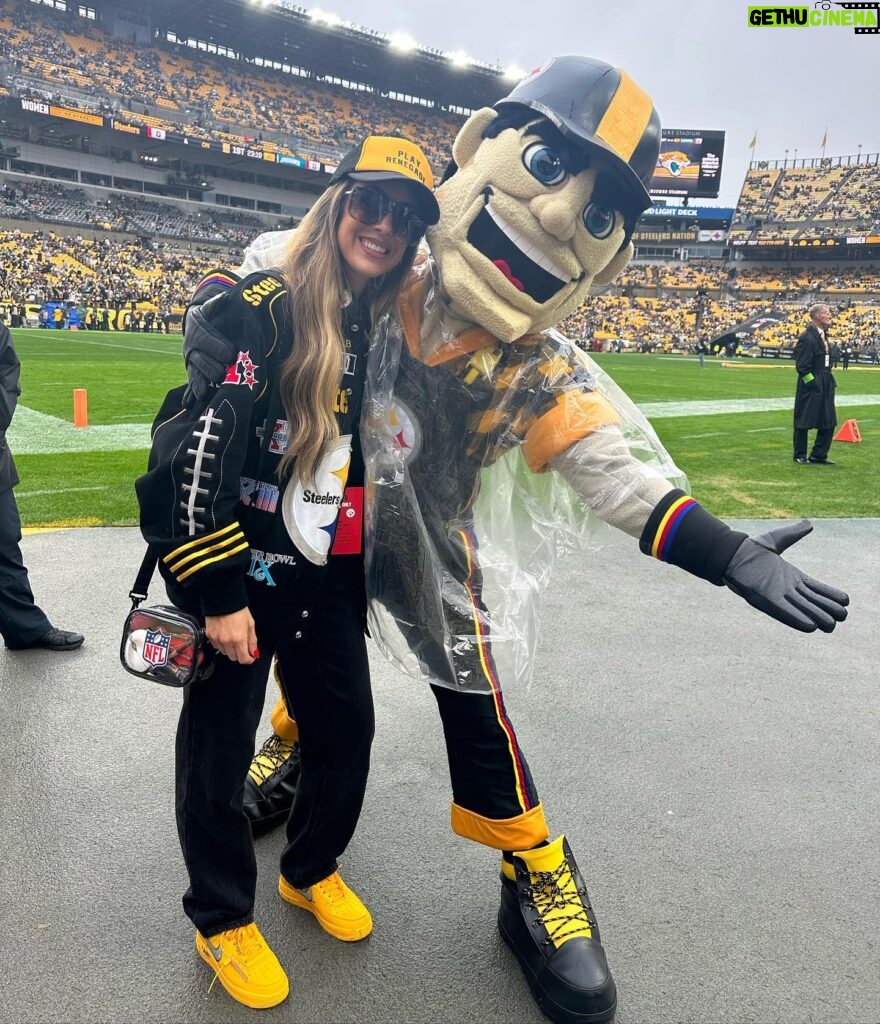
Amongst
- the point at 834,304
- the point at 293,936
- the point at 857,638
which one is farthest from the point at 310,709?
the point at 834,304

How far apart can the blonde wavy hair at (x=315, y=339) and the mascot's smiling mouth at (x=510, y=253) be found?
1.26ft

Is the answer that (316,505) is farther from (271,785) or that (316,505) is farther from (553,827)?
(553,827)

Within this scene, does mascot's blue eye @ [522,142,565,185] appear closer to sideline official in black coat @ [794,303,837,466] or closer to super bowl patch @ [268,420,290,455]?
super bowl patch @ [268,420,290,455]

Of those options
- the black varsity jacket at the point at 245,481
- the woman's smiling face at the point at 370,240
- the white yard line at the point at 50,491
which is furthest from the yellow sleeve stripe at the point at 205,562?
the white yard line at the point at 50,491

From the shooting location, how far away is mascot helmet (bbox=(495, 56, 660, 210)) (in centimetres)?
202

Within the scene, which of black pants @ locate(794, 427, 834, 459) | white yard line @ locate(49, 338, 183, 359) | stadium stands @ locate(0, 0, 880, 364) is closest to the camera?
black pants @ locate(794, 427, 834, 459)

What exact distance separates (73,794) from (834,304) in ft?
198

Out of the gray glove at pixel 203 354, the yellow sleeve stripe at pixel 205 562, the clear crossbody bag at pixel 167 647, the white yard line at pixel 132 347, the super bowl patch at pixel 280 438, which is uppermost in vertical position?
the gray glove at pixel 203 354

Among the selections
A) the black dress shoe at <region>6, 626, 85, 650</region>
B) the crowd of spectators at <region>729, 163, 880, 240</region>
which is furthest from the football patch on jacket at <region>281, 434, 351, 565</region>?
the crowd of spectators at <region>729, 163, 880, 240</region>

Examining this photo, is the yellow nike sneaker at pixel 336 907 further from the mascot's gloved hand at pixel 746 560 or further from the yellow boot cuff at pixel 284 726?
the mascot's gloved hand at pixel 746 560

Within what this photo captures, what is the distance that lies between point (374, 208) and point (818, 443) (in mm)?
9567

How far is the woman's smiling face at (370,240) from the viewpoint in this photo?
1879 millimetres

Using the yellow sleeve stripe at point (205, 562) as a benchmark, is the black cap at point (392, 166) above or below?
above

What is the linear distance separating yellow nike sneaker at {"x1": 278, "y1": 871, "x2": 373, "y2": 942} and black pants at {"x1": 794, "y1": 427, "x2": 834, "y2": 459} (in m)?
9.42
